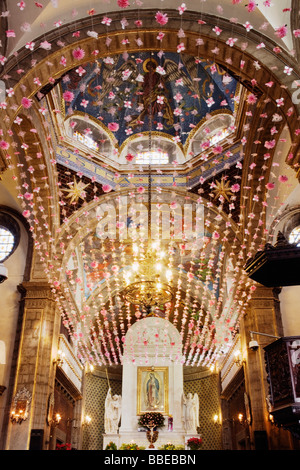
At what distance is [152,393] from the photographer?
834 inches

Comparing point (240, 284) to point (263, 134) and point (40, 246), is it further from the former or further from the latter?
point (40, 246)

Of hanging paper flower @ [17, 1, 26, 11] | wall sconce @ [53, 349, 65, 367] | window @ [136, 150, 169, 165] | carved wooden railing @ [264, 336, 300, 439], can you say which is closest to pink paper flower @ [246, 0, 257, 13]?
hanging paper flower @ [17, 1, 26, 11]

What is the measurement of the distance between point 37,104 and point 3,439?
28.1ft

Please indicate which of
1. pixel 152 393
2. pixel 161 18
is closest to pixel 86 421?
pixel 152 393

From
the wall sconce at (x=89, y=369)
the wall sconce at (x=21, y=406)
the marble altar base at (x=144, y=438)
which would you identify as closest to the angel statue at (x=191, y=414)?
the marble altar base at (x=144, y=438)

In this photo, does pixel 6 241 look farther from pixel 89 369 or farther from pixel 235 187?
pixel 89 369

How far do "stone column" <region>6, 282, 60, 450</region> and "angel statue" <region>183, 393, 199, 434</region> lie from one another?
9.53m

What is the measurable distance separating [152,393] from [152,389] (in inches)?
7.3

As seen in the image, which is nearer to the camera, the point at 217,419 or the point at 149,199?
the point at 149,199

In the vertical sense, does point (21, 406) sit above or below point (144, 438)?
above

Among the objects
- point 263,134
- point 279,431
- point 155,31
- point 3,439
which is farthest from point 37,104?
point 279,431

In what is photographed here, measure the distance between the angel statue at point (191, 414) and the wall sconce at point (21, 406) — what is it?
34.2 ft

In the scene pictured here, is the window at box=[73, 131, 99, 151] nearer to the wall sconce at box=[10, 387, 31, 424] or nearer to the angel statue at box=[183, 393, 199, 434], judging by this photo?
the wall sconce at box=[10, 387, 31, 424]

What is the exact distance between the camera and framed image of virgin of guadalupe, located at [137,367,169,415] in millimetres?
20922
